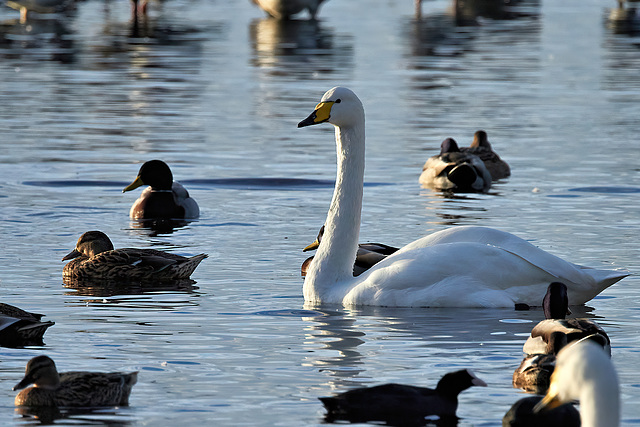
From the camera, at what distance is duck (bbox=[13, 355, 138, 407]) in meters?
7.50

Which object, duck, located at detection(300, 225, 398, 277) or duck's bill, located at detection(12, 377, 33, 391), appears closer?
duck's bill, located at detection(12, 377, 33, 391)

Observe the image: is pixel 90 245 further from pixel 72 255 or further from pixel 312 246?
pixel 312 246

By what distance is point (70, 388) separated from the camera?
7590 mm

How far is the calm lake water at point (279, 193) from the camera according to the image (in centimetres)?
850

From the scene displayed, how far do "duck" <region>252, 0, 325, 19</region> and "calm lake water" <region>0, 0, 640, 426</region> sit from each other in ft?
27.0

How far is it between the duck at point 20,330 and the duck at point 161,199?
591 centimetres

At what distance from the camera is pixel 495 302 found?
10336mm

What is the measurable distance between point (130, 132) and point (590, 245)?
10519mm

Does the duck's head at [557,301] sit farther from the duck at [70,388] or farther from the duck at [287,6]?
the duck at [287,6]

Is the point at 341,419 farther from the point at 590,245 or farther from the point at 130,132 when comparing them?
the point at 130,132

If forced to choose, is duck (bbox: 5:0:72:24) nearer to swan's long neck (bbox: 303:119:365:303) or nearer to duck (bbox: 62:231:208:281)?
duck (bbox: 62:231:208:281)

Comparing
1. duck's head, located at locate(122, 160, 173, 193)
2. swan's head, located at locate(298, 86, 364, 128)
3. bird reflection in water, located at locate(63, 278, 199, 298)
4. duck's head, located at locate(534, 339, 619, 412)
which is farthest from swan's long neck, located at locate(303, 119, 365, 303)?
duck's head, located at locate(534, 339, 619, 412)

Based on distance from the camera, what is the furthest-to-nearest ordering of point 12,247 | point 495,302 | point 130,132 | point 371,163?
point 130,132 → point 371,163 → point 12,247 → point 495,302

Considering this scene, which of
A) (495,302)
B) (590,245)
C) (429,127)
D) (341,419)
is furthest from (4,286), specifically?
(429,127)
